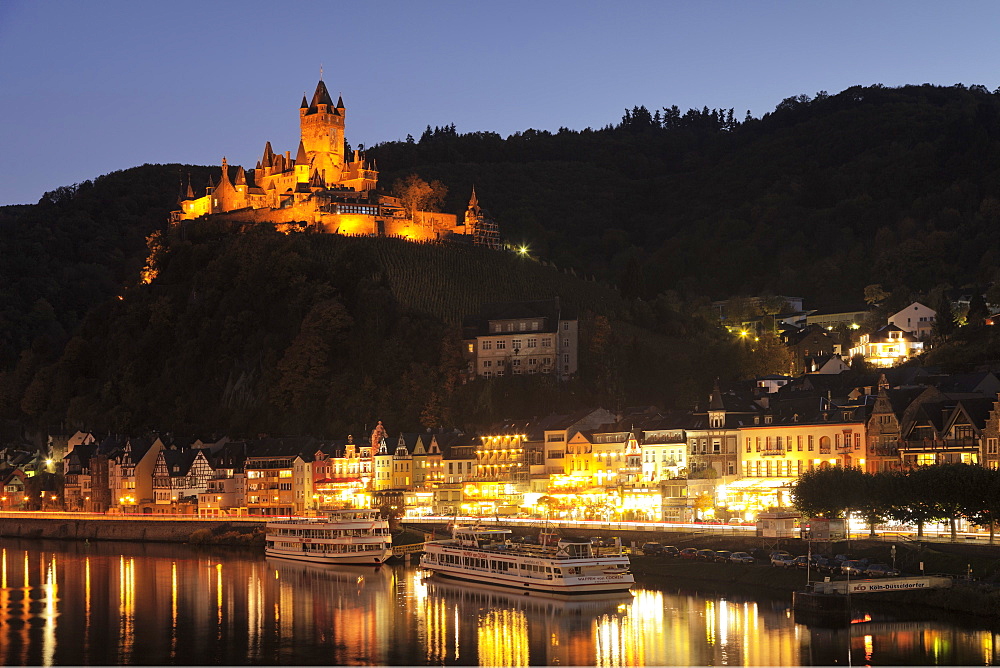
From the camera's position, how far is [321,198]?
134 m

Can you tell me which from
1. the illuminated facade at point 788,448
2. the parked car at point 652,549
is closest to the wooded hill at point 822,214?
the illuminated facade at point 788,448

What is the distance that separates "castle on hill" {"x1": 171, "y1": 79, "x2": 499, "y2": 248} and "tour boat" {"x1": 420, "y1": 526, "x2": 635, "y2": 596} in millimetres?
64632

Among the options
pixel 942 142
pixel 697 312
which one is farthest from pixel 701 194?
pixel 697 312

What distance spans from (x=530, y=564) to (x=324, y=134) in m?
93.4

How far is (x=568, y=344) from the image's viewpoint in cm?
11081

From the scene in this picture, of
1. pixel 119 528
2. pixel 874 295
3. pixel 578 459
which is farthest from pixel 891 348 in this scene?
pixel 119 528

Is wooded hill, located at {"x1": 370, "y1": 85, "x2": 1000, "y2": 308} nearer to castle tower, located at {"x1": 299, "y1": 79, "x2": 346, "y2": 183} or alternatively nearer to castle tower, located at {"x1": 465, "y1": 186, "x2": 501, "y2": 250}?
castle tower, located at {"x1": 465, "y1": 186, "x2": 501, "y2": 250}

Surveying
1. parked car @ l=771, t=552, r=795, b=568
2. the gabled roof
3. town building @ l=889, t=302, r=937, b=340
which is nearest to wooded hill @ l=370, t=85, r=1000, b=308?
town building @ l=889, t=302, r=937, b=340

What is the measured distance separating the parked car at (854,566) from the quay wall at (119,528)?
44.5 meters

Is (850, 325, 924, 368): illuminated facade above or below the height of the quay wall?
above

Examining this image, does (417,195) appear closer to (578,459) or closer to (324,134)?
(324,134)

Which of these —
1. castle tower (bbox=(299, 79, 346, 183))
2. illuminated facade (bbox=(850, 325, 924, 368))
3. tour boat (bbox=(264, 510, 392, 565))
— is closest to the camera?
tour boat (bbox=(264, 510, 392, 565))

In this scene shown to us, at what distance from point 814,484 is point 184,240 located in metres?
84.2

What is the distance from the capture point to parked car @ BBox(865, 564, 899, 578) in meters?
54.9
